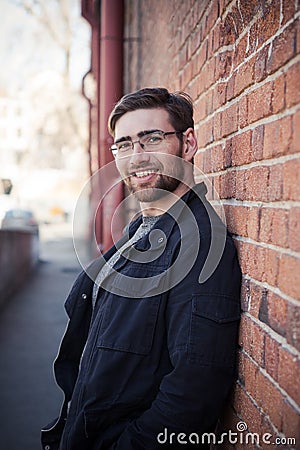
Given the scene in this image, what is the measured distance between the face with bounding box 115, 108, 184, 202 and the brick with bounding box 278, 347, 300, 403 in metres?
0.84

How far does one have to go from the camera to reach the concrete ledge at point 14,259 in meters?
7.91

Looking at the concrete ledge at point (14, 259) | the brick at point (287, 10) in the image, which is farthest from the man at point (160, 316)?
the concrete ledge at point (14, 259)

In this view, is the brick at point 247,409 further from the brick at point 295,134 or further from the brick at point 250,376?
the brick at point 295,134

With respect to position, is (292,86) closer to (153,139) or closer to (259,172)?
(259,172)

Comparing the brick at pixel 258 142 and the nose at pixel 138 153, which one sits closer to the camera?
the brick at pixel 258 142

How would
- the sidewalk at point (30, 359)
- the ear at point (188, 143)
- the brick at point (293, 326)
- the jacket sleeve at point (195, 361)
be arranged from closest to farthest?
the brick at point (293, 326) < the jacket sleeve at point (195, 361) < the ear at point (188, 143) < the sidewalk at point (30, 359)

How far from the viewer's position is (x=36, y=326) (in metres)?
6.76

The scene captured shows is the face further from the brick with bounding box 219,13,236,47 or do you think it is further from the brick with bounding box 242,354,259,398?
the brick with bounding box 242,354,259,398

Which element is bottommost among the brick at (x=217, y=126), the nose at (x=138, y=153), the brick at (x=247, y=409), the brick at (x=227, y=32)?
the brick at (x=247, y=409)

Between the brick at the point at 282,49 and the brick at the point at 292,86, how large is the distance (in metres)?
0.04

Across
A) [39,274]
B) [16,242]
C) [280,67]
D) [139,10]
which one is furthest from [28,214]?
[280,67]

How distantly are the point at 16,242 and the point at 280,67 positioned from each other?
28.3 ft

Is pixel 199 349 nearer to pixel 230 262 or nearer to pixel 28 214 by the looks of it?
pixel 230 262

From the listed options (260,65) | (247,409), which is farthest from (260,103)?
(247,409)
